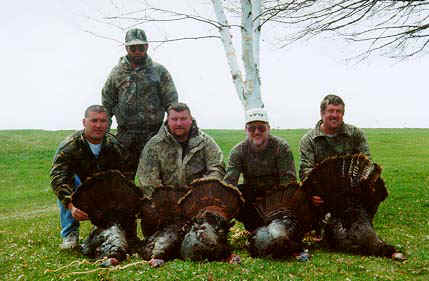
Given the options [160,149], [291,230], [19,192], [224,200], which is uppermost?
[160,149]

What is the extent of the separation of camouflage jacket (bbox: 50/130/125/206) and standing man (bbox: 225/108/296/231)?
76.7 inches

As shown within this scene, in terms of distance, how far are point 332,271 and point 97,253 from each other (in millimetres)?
3251

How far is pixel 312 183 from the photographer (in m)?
6.78

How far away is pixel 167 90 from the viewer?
30.0 feet

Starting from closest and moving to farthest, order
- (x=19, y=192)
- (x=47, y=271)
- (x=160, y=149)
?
(x=47, y=271)
(x=160, y=149)
(x=19, y=192)

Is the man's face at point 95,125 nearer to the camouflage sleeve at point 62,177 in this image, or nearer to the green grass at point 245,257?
the camouflage sleeve at point 62,177

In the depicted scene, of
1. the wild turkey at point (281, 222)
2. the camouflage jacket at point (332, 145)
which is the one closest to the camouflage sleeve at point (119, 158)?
the wild turkey at point (281, 222)

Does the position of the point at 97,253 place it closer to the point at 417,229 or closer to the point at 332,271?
the point at 332,271

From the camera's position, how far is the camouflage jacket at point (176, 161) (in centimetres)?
779

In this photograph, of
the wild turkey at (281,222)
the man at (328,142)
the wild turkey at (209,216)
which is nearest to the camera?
the wild turkey at (209,216)

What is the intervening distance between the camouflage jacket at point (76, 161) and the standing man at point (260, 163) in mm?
1949

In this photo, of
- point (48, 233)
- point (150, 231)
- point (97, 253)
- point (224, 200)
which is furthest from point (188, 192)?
point (48, 233)

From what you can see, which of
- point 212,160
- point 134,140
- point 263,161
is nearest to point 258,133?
point 263,161

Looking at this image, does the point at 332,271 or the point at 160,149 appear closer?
the point at 332,271
